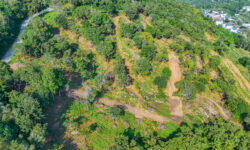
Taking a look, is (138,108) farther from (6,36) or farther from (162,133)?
(6,36)

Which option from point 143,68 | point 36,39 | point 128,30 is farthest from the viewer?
point 128,30

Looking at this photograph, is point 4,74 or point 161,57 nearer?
point 4,74

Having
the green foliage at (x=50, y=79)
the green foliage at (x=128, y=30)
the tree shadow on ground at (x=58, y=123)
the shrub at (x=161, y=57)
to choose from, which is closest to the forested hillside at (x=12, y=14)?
the green foliage at (x=50, y=79)

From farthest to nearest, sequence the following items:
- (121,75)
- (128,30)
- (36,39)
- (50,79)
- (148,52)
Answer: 1. (128,30)
2. (148,52)
3. (36,39)
4. (121,75)
5. (50,79)

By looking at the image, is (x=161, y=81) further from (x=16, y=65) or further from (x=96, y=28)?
(x=16, y=65)

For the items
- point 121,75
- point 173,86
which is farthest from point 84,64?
point 173,86

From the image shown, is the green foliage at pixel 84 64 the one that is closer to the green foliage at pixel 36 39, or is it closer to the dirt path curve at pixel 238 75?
the green foliage at pixel 36 39

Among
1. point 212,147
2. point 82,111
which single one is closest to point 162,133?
point 212,147

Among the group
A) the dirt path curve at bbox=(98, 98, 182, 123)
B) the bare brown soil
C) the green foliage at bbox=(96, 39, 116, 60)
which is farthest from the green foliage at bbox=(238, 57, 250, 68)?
the bare brown soil

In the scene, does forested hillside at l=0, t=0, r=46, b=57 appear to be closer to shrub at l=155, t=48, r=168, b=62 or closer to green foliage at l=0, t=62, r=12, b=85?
green foliage at l=0, t=62, r=12, b=85
